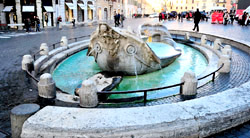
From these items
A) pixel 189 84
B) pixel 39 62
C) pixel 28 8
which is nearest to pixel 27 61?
pixel 39 62

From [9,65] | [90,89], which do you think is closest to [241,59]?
[90,89]

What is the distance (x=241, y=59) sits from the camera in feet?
30.7

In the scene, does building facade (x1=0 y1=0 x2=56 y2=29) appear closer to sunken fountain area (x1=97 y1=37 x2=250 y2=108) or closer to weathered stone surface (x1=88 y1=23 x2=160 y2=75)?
weathered stone surface (x1=88 y1=23 x2=160 y2=75)

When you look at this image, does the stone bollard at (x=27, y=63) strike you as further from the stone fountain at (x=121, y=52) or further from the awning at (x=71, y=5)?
the awning at (x=71, y=5)

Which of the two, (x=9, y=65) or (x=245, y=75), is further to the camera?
(x=9, y=65)

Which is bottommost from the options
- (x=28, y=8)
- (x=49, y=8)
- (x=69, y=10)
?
(x=28, y=8)

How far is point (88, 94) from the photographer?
15.3 ft

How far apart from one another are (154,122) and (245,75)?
4.97 metres

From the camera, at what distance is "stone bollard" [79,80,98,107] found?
4.57 meters

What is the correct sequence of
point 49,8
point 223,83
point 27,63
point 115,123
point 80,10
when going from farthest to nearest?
point 80,10, point 49,8, point 27,63, point 223,83, point 115,123

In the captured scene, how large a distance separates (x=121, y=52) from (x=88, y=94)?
9.76 ft

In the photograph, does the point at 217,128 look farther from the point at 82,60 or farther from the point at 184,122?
the point at 82,60

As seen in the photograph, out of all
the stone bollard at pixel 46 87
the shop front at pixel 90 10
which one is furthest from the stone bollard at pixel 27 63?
the shop front at pixel 90 10

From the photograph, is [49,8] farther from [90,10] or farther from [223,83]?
[223,83]
